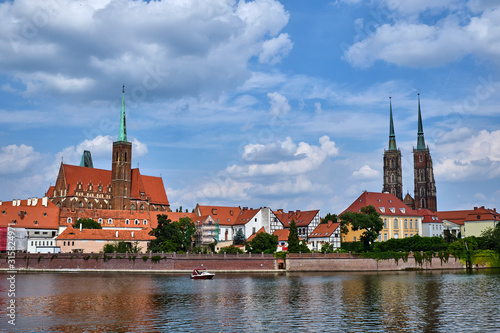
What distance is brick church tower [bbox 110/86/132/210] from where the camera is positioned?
131 m

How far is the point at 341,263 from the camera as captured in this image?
89.6 metres

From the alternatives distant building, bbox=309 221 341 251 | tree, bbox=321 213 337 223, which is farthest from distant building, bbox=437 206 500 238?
distant building, bbox=309 221 341 251

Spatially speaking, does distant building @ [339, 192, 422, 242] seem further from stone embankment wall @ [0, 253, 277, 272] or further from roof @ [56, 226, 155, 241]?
roof @ [56, 226, 155, 241]

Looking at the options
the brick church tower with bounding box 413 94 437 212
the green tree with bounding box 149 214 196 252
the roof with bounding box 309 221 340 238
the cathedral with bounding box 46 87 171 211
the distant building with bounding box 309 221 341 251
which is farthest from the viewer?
the brick church tower with bounding box 413 94 437 212

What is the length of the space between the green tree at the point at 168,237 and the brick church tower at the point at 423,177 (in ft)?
335

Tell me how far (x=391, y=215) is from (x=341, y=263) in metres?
31.9

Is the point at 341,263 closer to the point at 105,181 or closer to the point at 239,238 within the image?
the point at 239,238

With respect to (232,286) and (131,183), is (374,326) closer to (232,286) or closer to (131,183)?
(232,286)

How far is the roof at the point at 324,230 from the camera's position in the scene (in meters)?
107

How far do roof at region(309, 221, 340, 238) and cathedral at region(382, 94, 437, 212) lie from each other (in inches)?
3176

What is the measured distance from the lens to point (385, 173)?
192m

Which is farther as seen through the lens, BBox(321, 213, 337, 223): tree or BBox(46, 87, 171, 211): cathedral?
BBox(46, 87, 171, 211): cathedral

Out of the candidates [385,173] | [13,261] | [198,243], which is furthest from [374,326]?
[385,173]

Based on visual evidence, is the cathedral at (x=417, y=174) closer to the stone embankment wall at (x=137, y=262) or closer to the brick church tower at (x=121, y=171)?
the brick church tower at (x=121, y=171)
